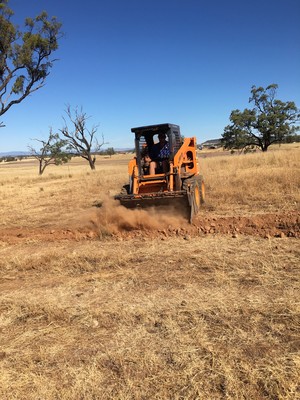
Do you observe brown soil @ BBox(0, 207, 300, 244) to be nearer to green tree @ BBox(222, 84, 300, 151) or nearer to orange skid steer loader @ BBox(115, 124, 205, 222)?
orange skid steer loader @ BBox(115, 124, 205, 222)

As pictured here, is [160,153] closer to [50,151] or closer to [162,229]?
[162,229]

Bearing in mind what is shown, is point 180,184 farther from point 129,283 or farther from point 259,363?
point 259,363

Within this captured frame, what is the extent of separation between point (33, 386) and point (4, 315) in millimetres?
1496

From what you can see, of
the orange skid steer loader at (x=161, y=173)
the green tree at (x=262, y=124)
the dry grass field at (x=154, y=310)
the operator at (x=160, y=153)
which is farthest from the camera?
the green tree at (x=262, y=124)

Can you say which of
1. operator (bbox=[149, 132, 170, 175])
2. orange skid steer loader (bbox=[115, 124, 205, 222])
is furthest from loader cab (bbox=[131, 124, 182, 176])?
operator (bbox=[149, 132, 170, 175])

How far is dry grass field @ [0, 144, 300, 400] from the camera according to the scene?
2900 mm

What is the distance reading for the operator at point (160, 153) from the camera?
948 centimetres

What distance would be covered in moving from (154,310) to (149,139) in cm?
651

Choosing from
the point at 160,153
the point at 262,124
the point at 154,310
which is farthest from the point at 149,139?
the point at 262,124

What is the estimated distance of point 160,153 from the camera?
31.5 feet

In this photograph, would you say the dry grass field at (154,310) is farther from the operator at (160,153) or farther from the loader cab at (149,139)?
the loader cab at (149,139)

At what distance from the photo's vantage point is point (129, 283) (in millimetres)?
4977

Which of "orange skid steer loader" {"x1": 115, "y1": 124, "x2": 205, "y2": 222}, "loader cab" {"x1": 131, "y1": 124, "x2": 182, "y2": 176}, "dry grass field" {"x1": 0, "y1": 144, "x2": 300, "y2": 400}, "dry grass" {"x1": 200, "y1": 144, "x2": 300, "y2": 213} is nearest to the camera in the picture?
"dry grass field" {"x1": 0, "y1": 144, "x2": 300, "y2": 400}

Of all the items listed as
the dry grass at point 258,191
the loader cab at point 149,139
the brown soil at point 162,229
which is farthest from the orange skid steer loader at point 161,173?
the dry grass at point 258,191
